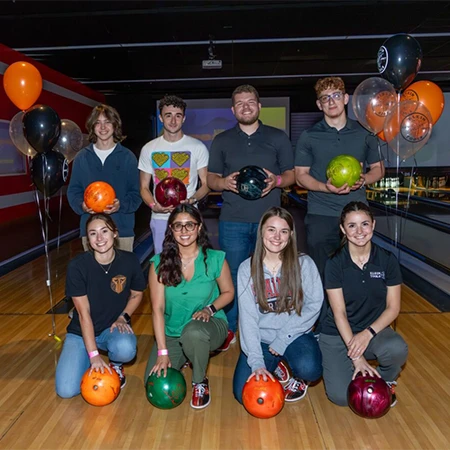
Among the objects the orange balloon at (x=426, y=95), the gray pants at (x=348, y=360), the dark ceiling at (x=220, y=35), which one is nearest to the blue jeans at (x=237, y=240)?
the gray pants at (x=348, y=360)

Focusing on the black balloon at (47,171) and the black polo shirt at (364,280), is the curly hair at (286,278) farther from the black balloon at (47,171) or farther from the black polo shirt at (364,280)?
the black balloon at (47,171)

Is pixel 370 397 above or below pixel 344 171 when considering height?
below

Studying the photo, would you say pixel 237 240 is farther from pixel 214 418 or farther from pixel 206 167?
pixel 214 418

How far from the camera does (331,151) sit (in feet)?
7.94

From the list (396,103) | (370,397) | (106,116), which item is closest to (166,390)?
(370,397)

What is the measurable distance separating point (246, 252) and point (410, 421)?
1060 mm

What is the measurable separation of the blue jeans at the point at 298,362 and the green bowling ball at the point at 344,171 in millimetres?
692

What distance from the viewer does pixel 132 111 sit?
12.0 m

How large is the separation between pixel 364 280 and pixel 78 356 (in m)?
1.21

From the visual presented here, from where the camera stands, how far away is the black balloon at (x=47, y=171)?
8.55 ft

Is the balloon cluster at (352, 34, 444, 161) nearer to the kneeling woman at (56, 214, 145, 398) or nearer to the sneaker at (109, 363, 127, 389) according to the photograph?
the kneeling woman at (56, 214, 145, 398)

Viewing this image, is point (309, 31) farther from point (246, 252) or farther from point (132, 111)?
point (132, 111)

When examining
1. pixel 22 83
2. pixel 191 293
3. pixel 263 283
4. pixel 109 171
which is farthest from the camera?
pixel 22 83

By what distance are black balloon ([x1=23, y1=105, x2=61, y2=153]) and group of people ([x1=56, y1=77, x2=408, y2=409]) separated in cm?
23
